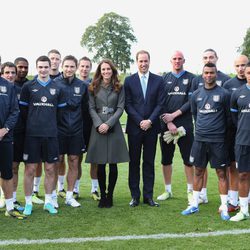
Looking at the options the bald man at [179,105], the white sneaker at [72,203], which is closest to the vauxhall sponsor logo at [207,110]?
the bald man at [179,105]

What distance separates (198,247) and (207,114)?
2080mm

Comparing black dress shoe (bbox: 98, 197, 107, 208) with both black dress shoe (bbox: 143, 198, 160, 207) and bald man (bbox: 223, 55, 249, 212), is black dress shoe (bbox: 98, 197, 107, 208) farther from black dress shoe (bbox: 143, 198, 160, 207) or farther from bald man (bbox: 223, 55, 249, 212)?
bald man (bbox: 223, 55, 249, 212)

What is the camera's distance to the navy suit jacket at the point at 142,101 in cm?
700

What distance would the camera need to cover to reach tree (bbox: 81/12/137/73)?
81.3 meters

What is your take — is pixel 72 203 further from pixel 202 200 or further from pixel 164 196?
pixel 202 200

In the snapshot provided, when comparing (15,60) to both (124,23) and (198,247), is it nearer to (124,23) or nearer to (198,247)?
(198,247)

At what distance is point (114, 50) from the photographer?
82250 mm

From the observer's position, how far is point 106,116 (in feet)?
22.4

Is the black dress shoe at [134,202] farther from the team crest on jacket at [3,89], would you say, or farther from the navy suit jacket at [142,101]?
the team crest on jacket at [3,89]

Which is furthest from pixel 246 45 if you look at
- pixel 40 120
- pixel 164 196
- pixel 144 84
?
pixel 40 120

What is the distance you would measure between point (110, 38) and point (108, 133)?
78158 mm

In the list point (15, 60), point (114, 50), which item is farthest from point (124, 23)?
point (15, 60)

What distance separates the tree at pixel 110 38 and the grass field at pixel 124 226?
7328 cm

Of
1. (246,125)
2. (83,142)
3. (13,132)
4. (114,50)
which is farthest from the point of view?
(114,50)
